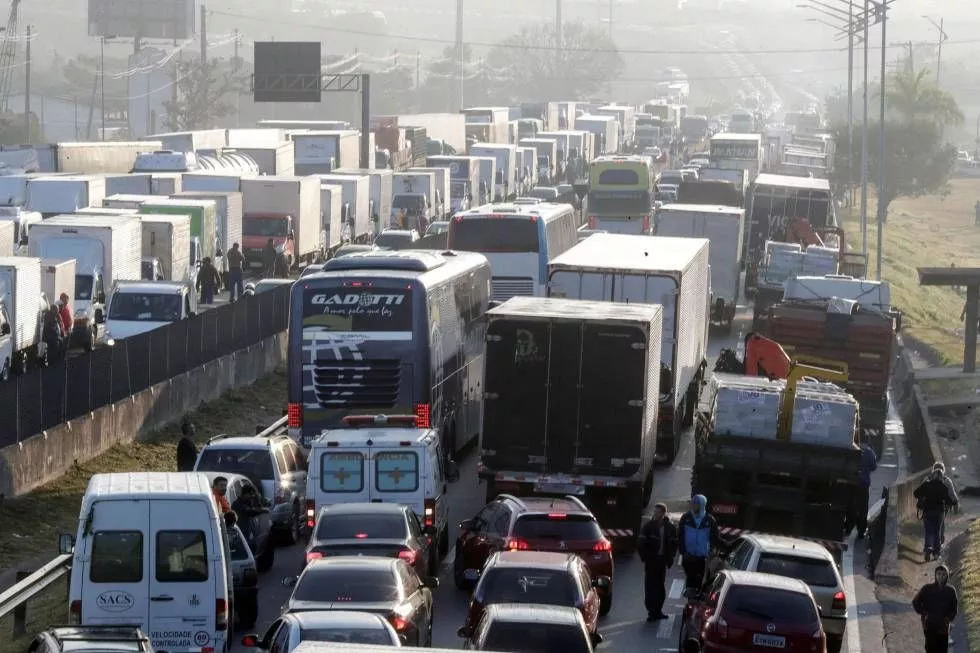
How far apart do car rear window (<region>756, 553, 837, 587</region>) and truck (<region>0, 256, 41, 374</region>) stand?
2145 centimetres

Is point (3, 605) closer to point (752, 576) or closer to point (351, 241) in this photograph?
point (752, 576)

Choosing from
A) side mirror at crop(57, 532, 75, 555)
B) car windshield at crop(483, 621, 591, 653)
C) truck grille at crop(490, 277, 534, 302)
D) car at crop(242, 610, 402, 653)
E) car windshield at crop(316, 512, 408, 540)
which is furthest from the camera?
truck grille at crop(490, 277, 534, 302)

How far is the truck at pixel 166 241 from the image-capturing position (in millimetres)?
50656

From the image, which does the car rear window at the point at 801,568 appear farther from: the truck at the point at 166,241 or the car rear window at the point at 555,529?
the truck at the point at 166,241

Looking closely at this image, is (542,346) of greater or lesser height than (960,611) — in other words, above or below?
above

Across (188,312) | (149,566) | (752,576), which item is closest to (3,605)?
(149,566)

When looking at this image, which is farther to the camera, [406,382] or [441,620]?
[406,382]

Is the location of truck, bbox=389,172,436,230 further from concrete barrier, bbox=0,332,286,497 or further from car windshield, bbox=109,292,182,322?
car windshield, bbox=109,292,182,322

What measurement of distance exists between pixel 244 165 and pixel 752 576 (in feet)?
184

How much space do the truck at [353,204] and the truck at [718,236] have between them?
1930 centimetres

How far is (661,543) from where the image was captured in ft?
70.7

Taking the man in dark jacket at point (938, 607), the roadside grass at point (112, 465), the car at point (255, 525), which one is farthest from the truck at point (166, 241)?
the man in dark jacket at point (938, 607)

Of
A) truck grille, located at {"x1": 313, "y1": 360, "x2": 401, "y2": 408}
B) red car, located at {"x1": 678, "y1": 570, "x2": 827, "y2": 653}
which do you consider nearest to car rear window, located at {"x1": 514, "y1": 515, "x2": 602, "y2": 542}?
red car, located at {"x1": 678, "y1": 570, "x2": 827, "y2": 653}

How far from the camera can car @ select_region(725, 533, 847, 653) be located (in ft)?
63.6
